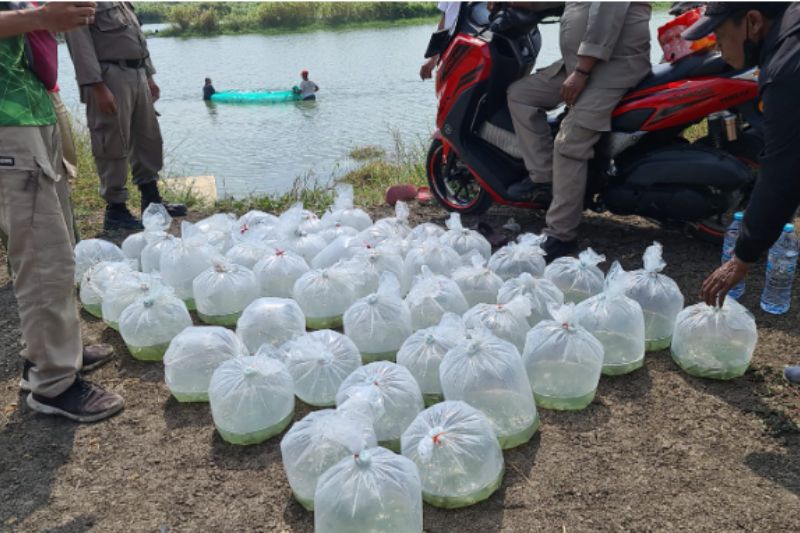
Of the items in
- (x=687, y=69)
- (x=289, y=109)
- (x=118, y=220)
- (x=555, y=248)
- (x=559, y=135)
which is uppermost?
(x=687, y=69)

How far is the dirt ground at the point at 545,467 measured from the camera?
2090 mm

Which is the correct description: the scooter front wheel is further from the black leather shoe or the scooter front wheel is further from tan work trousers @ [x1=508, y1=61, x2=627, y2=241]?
the black leather shoe

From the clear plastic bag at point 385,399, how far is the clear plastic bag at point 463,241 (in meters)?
1.42

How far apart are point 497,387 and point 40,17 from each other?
79.6 inches

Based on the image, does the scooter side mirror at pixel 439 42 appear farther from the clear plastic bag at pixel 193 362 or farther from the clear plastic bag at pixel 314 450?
the clear plastic bag at pixel 314 450

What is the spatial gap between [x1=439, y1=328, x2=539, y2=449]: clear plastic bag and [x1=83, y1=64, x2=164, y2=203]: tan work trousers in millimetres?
3403

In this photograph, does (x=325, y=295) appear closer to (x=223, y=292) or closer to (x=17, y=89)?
(x=223, y=292)

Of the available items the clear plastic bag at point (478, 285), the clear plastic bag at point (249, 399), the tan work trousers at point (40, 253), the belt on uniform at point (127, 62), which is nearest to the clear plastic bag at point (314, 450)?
the clear plastic bag at point (249, 399)

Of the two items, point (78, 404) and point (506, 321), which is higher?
point (506, 321)

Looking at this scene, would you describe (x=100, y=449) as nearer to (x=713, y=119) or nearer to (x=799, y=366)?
(x=799, y=366)

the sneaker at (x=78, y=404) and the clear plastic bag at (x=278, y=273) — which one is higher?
the clear plastic bag at (x=278, y=273)

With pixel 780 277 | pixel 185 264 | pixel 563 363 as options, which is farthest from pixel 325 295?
pixel 780 277

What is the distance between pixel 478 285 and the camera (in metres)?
3.25

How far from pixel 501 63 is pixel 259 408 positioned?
286 centimetres
